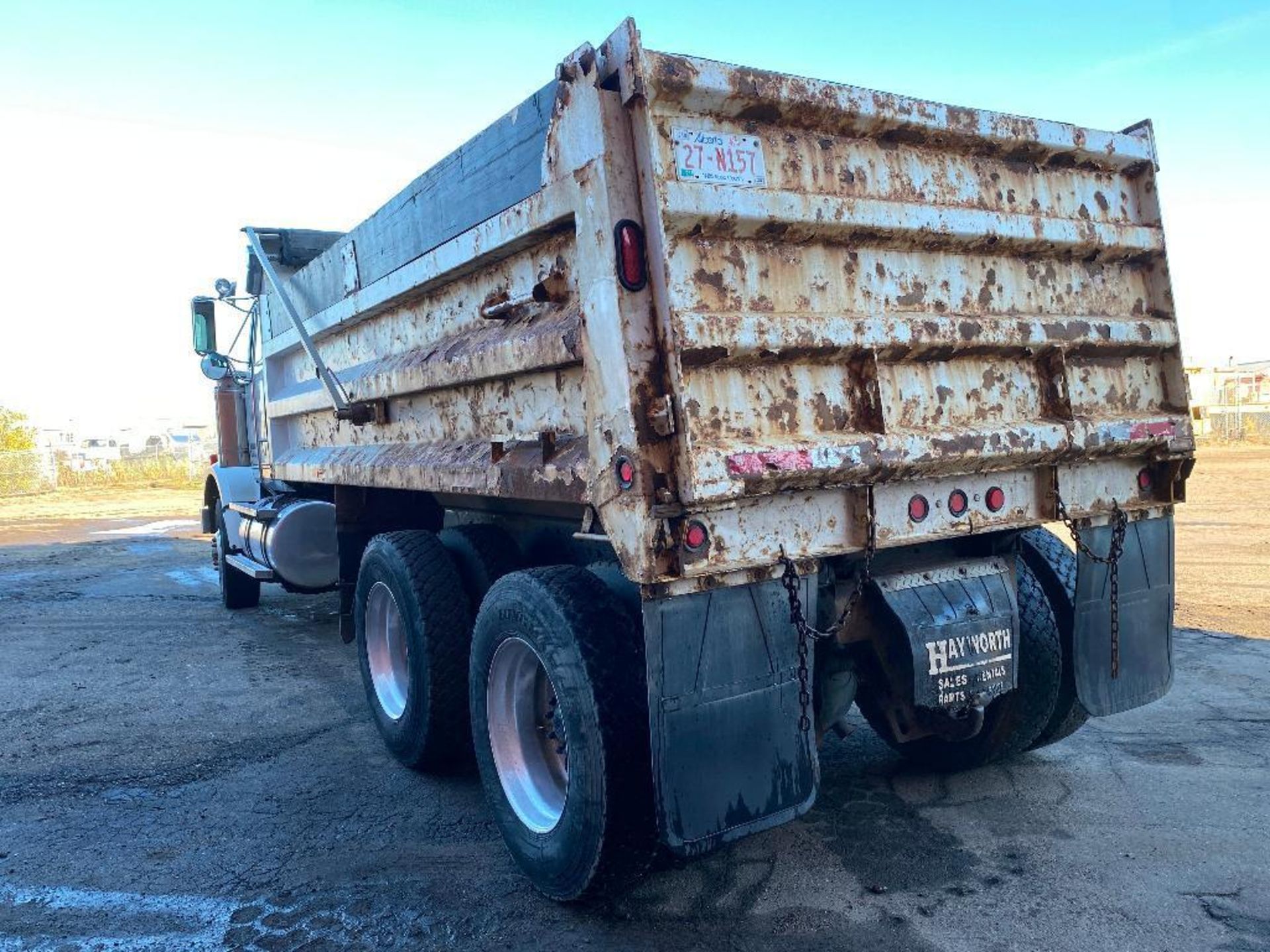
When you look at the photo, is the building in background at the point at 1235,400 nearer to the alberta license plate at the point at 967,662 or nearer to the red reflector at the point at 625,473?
the alberta license plate at the point at 967,662

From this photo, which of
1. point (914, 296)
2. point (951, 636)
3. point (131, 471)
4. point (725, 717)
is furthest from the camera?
point (131, 471)

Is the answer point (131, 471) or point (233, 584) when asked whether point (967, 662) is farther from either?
point (131, 471)

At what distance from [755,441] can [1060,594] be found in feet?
6.00

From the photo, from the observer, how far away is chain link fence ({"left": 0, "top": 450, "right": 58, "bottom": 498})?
30938 mm

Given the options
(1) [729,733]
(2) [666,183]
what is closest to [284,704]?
(1) [729,733]

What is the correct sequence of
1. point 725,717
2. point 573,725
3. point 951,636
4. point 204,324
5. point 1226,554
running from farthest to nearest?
point 1226,554
point 204,324
point 951,636
point 573,725
point 725,717

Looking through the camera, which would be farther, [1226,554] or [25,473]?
[25,473]

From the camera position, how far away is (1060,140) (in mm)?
3584

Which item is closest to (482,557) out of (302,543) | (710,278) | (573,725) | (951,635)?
(573,725)

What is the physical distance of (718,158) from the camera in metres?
2.85

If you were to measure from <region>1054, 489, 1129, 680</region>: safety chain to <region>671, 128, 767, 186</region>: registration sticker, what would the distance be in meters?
1.81

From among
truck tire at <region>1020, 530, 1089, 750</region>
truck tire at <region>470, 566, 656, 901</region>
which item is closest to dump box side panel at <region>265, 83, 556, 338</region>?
truck tire at <region>470, 566, 656, 901</region>

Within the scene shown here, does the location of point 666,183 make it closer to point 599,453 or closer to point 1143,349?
point 599,453

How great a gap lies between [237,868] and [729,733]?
2024 mm
